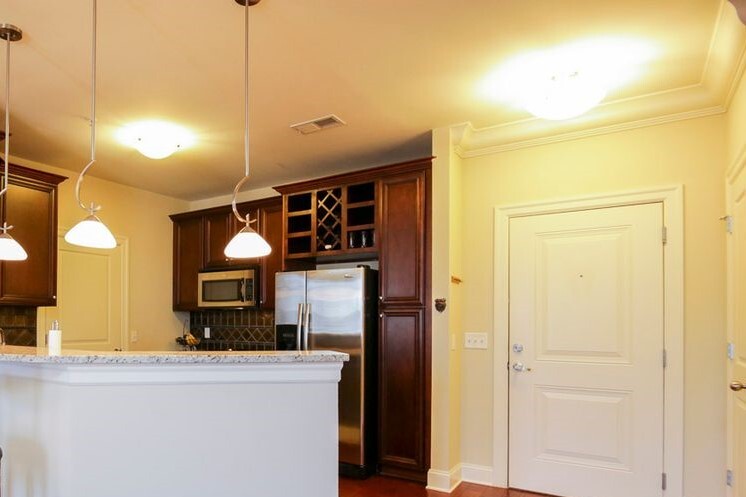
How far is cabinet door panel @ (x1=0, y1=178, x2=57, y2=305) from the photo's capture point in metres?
3.61

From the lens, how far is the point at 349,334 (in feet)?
12.5

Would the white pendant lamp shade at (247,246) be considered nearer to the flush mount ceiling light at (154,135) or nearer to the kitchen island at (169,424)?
the kitchen island at (169,424)

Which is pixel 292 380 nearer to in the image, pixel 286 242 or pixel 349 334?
pixel 349 334

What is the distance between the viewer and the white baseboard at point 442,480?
339cm

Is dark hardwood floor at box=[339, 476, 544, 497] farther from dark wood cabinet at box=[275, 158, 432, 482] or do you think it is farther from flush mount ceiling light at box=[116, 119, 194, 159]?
flush mount ceiling light at box=[116, 119, 194, 159]

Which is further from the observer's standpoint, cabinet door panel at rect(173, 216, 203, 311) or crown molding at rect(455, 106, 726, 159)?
cabinet door panel at rect(173, 216, 203, 311)

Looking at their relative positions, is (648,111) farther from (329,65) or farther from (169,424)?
(169,424)

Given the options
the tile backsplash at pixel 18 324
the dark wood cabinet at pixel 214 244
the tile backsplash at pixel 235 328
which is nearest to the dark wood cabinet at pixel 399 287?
the dark wood cabinet at pixel 214 244

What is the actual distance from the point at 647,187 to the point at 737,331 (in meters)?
1.02

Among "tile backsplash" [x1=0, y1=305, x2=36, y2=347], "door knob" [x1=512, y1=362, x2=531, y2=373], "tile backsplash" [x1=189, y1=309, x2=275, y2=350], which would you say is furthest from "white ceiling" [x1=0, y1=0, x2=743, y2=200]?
"tile backsplash" [x1=189, y1=309, x2=275, y2=350]

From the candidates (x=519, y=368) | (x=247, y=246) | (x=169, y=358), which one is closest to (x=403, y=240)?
(x=519, y=368)

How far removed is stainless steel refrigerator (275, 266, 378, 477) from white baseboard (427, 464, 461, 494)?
1.73 feet

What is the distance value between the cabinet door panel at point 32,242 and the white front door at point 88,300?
0.56 m

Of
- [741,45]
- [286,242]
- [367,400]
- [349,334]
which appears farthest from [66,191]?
[741,45]
